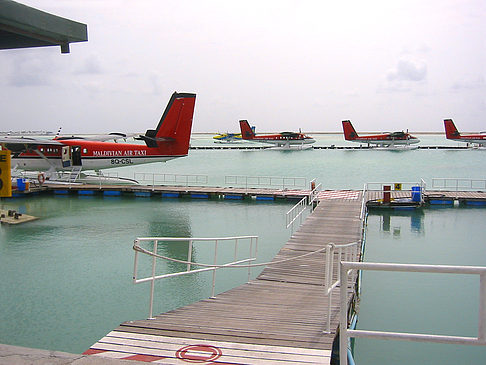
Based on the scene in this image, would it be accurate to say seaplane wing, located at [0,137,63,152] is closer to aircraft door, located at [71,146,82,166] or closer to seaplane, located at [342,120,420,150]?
aircraft door, located at [71,146,82,166]

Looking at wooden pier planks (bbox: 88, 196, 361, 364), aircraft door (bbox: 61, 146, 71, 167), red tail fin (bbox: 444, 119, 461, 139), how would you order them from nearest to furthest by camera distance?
wooden pier planks (bbox: 88, 196, 361, 364) < aircraft door (bbox: 61, 146, 71, 167) < red tail fin (bbox: 444, 119, 461, 139)

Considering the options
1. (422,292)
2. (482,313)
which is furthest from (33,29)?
(422,292)

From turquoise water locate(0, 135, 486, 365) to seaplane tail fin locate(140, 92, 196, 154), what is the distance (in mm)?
4388

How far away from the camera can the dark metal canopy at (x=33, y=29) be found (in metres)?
3.25

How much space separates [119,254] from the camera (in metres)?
15.5

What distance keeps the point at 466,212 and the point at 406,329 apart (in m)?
16.1

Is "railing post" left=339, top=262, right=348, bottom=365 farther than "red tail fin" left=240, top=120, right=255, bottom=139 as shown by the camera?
No

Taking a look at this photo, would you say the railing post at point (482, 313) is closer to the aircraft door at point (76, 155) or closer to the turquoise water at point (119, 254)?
the turquoise water at point (119, 254)

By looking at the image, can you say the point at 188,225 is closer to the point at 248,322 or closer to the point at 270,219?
the point at 270,219

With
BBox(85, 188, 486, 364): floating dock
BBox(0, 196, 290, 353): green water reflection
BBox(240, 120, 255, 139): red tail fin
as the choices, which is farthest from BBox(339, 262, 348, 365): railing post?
BBox(240, 120, 255, 139): red tail fin

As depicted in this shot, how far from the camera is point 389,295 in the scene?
11.8 meters

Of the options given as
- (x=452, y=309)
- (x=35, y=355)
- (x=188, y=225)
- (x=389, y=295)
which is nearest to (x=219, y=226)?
(x=188, y=225)

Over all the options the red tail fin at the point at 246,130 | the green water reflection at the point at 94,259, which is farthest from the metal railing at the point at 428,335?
the red tail fin at the point at 246,130

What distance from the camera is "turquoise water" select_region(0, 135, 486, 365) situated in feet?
32.3
